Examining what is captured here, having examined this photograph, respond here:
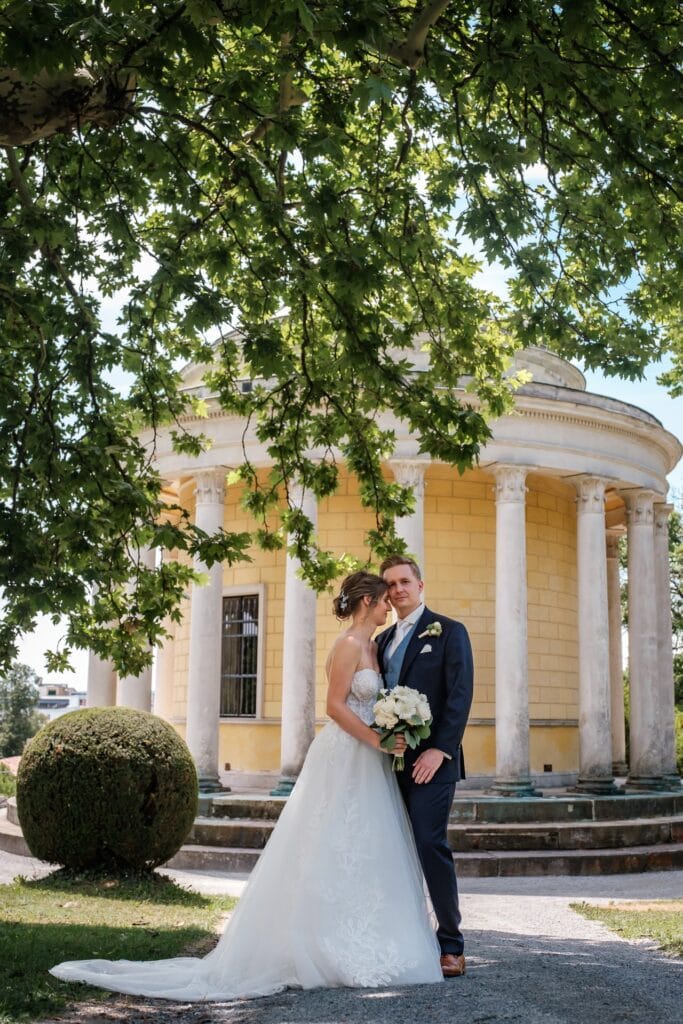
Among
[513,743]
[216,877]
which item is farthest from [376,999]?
[513,743]

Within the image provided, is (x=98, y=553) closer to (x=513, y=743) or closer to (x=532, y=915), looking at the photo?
(x=532, y=915)

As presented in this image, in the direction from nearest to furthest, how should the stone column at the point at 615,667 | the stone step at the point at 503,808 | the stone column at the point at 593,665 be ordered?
the stone step at the point at 503,808 < the stone column at the point at 593,665 < the stone column at the point at 615,667

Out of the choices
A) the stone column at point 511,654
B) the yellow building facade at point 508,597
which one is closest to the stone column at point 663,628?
the yellow building facade at point 508,597

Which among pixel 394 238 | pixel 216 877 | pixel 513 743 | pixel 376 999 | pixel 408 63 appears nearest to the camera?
pixel 376 999

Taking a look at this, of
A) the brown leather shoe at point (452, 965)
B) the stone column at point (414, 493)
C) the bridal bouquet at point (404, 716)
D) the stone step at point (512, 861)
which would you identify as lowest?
the stone step at point (512, 861)

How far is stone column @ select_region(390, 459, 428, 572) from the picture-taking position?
19.4 metres

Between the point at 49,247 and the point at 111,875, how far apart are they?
7.26 metres

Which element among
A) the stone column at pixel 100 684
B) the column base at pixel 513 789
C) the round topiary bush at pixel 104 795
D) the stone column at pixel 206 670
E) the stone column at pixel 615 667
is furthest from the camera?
the stone column at pixel 615 667

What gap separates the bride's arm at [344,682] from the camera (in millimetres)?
7222

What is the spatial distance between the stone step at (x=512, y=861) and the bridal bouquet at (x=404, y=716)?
981 cm

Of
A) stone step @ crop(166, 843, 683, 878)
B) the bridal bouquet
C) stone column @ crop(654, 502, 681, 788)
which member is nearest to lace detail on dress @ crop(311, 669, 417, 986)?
the bridal bouquet

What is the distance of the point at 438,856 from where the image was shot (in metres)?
6.86

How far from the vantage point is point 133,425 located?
11.5 meters

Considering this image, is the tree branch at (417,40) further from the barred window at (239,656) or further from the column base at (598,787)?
the barred window at (239,656)
